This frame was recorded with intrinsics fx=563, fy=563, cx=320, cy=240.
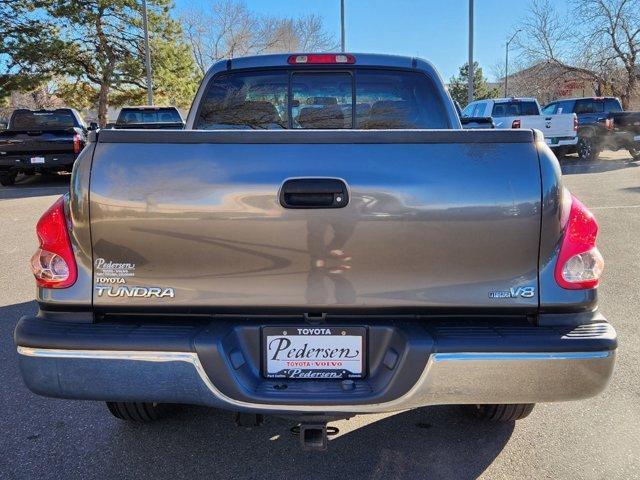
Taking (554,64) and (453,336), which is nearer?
(453,336)

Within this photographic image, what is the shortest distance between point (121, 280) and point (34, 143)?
44.1ft

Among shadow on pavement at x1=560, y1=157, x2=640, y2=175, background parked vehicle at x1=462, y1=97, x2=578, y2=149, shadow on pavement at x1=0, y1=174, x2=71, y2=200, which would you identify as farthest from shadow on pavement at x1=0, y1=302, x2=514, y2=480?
background parked vehicle at x1=462, y1=97, x2=578, y2=149

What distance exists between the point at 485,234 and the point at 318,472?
55.0 inches

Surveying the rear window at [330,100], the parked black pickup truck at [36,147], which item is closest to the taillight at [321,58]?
the rear window at [330,100]

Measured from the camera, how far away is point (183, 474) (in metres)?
2.66

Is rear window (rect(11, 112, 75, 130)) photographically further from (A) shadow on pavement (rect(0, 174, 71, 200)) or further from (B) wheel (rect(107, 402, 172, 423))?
(B) wheel (rect(107, 402, 172, 423))

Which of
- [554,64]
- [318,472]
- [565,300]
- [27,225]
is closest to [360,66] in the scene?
[565,300]

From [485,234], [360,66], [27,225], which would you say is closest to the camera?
[485,234]

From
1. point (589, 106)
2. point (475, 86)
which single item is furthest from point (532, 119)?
point (475, 86)

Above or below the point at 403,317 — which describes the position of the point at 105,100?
above

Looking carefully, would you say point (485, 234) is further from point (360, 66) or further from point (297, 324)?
point (360, 66)

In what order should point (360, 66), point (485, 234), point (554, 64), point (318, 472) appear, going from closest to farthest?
point (485, 234), point (318, 472), point (360, 66), point (554, 64)

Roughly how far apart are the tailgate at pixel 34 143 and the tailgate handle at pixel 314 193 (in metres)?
13.4

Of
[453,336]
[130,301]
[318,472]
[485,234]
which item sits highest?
[485,234]
